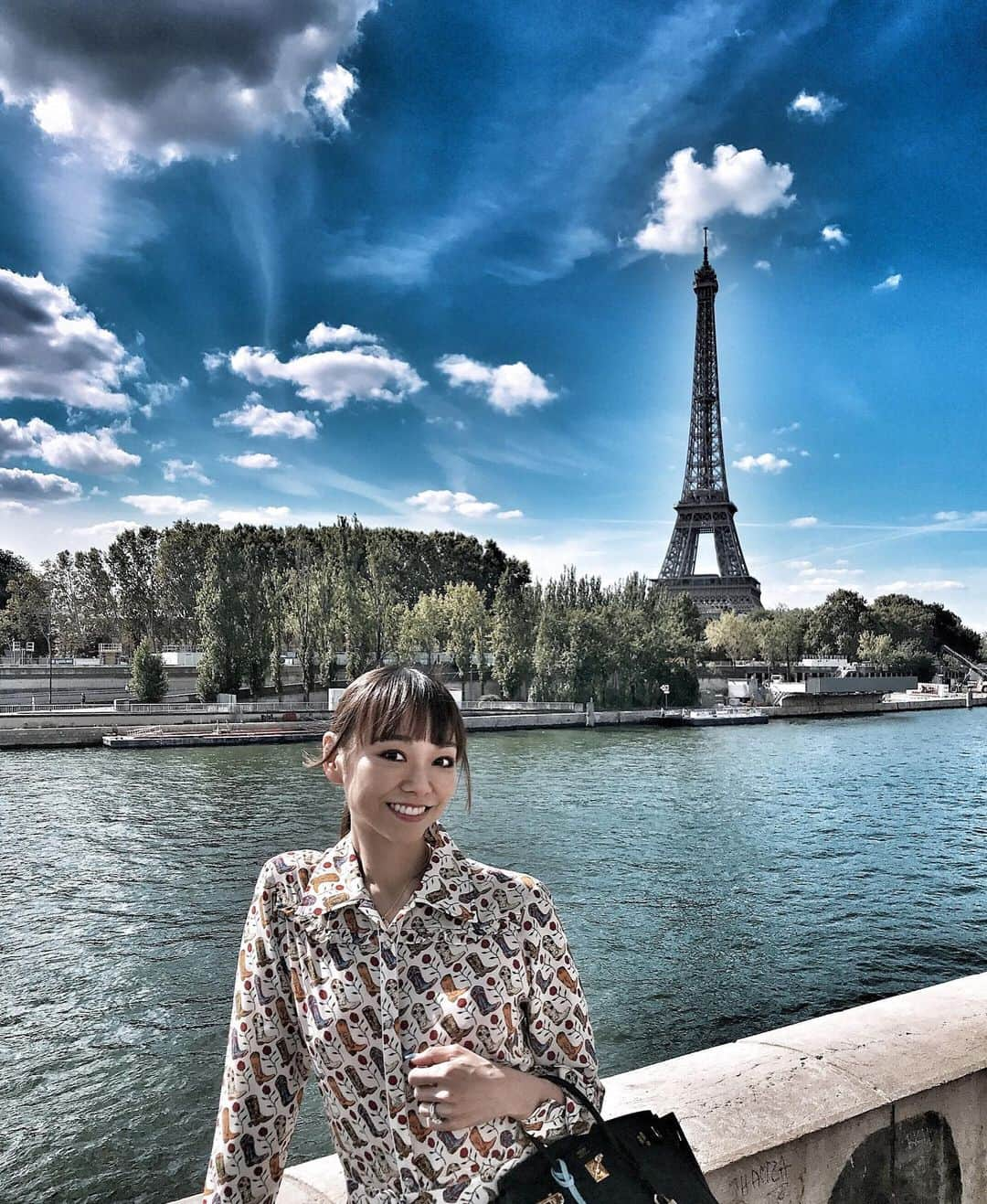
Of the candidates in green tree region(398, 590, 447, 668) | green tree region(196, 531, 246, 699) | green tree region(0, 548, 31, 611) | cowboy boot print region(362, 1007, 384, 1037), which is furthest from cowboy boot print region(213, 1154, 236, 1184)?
green tree region(0, 548, 31, 611)

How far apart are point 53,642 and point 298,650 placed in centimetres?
2793

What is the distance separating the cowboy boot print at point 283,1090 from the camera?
1.57 meters

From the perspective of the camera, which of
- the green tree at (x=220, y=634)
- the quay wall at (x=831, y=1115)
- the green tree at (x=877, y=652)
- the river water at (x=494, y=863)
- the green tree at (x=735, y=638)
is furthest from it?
the green tree at (x=877, y=652)

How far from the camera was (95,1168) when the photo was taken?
7535mm

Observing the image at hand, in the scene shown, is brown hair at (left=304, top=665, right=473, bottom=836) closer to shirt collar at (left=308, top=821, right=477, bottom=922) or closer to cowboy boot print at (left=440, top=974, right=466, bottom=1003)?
shirt collar at (left=308, top=821, right=477, bottom=922)

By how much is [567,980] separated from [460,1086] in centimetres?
23

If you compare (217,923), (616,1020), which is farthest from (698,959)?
(217,923)

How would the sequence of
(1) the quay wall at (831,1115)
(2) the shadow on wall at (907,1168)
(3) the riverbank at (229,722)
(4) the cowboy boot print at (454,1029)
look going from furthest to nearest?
(3) the riverbank at (229,722)
(2) the shadow on wall at (907,1168)
(1) the quay wall at (831,1115)
(4) the cowboy boot print at (454,1029)

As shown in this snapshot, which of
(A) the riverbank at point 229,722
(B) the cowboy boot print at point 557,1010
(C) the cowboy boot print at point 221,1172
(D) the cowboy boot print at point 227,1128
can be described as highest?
(B) the cowboy boot print at point 557,1010

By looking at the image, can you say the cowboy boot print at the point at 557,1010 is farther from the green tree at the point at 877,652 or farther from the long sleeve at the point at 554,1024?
the green tree at the point at 877,652

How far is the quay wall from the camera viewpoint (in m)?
2.10

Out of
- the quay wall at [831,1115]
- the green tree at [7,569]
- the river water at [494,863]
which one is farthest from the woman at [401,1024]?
the green tree at [7,569]

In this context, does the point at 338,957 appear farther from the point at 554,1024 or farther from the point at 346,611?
the point at 346,611

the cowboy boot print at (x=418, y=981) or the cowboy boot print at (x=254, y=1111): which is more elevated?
the cowboy boot print at (x=418, y=981)
